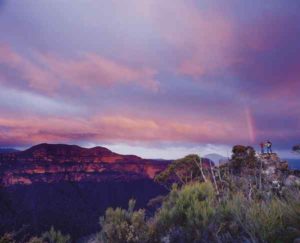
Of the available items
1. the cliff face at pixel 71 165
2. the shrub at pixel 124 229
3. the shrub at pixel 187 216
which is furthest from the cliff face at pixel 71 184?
the shrub at pixel 187 216

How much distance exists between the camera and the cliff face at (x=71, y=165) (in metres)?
89.6

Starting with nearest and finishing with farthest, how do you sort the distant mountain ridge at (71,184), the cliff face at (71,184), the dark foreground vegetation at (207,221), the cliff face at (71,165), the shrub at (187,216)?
the dark foreground vegetation at (207,221), the shrub at (187,216), the cliff face at (71,184), the distant mountain ridge at (71,184), the cliff face at (71,165)

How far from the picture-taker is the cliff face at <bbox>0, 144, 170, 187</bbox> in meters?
89.6

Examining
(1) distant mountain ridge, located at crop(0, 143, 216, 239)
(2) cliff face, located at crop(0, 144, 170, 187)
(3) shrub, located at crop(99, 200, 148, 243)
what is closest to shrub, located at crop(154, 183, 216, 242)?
(3) shrub, located at crop(99, 200, 148, 243)

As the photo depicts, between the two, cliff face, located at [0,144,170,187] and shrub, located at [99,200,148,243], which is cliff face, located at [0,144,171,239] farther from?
shrub, located at [99,200,148,243]

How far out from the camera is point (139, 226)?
373 inches

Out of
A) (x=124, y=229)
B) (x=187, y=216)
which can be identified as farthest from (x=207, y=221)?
(x=124, y=229)

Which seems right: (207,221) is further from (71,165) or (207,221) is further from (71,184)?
(71,165)

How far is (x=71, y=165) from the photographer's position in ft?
340

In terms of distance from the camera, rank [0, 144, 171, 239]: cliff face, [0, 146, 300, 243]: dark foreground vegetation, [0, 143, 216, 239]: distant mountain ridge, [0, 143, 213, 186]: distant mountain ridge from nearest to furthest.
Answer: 1. [0, 146, 300, 243]: dark foreground vegetation
2. [0, 144, 171, 239]: cliff face
3. [0, 143, 216, 239]: distant mountain ridge
4. [0, 143, 213, 186]: distant mountain ridge

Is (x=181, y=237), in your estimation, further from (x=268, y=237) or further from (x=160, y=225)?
(x=268, y=237)

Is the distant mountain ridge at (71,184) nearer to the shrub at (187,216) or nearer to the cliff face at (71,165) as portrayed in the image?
the cliff face at (71,165)

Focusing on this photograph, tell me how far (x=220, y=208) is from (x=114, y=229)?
3138 mm

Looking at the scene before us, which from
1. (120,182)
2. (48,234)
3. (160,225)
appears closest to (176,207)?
(160,225)
